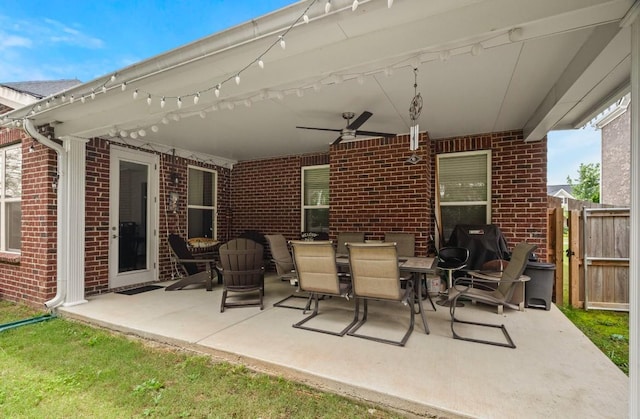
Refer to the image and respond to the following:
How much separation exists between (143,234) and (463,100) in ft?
17.6

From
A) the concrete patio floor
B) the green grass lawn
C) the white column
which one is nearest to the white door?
the concrete patio floor

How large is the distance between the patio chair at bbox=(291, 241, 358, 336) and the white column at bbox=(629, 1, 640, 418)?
209 cm

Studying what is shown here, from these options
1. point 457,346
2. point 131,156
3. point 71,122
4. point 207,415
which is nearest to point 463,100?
point 457,346

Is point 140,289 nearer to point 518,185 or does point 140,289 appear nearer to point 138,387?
point 138,387

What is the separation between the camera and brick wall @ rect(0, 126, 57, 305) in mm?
3898

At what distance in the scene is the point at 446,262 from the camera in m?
4.46

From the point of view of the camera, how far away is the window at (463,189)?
4945mm

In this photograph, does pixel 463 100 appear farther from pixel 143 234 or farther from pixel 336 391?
pixel 143 234

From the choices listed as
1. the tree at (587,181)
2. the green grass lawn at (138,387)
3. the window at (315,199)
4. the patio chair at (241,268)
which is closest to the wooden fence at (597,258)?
the window at (315,199)

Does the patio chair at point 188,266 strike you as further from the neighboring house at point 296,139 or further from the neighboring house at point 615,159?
the neighboring house at point 615,159

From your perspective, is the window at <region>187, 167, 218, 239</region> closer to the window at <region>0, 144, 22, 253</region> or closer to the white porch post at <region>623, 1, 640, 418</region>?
the window at <region>0, 144, 22, 253</region>

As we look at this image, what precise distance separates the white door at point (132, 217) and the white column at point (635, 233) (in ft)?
19.1

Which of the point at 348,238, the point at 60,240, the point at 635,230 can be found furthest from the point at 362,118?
the point at 60,240

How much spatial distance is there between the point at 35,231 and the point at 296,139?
12.8 ft
